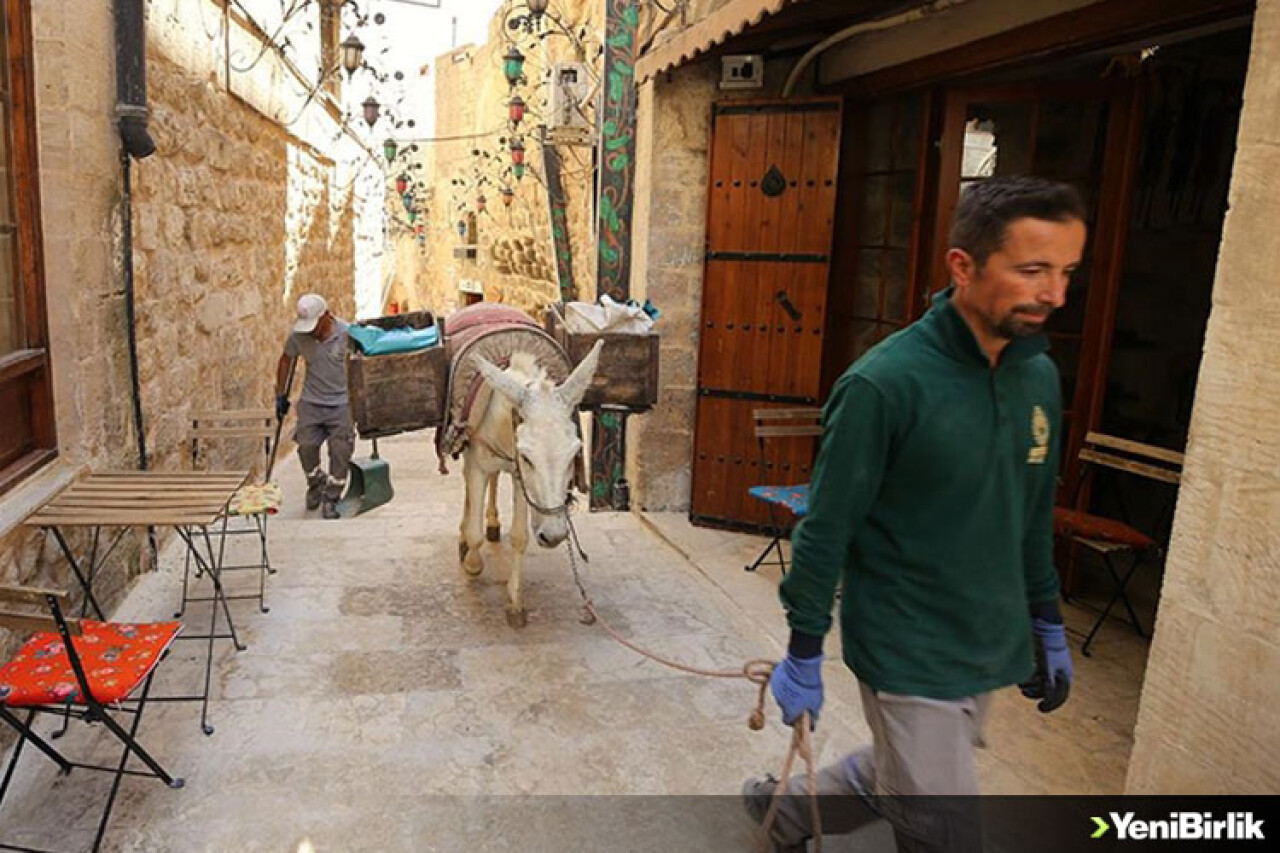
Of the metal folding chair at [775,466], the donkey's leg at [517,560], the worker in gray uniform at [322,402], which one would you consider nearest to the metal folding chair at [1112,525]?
the metal folding chair at [775,466]

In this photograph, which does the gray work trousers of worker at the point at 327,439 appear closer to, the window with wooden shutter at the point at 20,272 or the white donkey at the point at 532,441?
the white donkey at the point at 532,441

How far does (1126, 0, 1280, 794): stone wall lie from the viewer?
212cm

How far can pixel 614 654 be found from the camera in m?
4.12

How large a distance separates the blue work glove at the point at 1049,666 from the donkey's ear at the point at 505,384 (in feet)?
7.67

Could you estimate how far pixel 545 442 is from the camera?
3887mm

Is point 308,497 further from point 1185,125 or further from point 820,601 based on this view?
point 1185,125

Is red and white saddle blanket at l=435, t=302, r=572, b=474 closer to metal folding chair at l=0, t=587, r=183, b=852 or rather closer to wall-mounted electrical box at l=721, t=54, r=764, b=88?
metal folding chair at l=0, t=587, r=183, b=852

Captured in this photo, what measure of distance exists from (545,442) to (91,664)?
5.98 feet

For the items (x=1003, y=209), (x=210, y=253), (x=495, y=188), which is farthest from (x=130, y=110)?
(x=495, y=188)

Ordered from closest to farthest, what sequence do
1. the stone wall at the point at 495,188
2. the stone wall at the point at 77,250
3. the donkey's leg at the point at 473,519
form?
the stone wall at the point at 77,250 → the donkey's leg at the point at 473,519 → the stone wall at the point at 495,188

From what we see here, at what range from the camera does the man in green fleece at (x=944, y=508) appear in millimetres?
1857

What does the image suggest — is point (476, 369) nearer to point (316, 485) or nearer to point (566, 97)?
point (316, 485)

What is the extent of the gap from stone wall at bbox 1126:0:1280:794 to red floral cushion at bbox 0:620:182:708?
9.26 feet

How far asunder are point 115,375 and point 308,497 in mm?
2913
